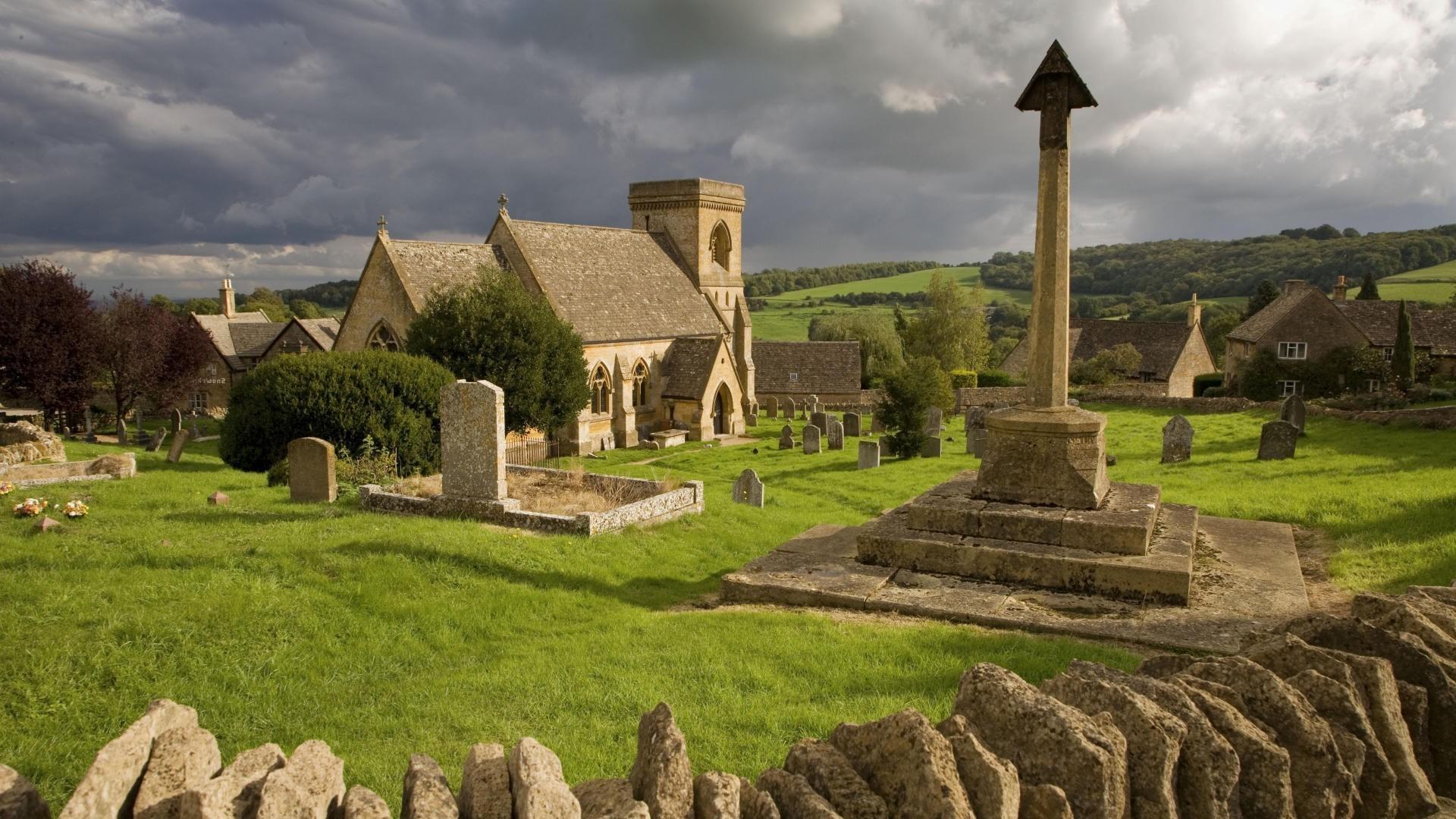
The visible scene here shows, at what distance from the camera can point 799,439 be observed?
36.6 m

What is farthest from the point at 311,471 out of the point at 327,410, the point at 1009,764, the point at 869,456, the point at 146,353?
the point at 146,353

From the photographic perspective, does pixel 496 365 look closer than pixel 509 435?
Yes

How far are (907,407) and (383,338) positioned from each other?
18588 millimetres

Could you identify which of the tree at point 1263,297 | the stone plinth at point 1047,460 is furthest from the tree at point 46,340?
the tree at point 1263,297

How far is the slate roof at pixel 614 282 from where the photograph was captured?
35438mm

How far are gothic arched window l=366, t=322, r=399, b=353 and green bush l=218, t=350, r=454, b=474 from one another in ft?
27.1

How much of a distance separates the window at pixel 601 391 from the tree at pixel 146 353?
24549mm

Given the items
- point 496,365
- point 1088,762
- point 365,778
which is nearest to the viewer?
point 1088,762

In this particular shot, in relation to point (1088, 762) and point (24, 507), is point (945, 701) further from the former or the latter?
point (24, 507)

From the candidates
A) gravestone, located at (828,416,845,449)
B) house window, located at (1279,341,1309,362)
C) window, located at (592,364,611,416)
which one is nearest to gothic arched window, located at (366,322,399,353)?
window, located at (592,364,611,416)

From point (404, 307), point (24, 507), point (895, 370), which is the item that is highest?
point (404, 307)

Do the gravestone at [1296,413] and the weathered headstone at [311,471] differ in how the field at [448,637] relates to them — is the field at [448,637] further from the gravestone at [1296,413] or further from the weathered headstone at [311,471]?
the gravestone at [1296,413]

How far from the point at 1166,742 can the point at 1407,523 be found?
38.0 ft

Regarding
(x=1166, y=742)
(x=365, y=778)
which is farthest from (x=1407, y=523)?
(x=365, y=778)
